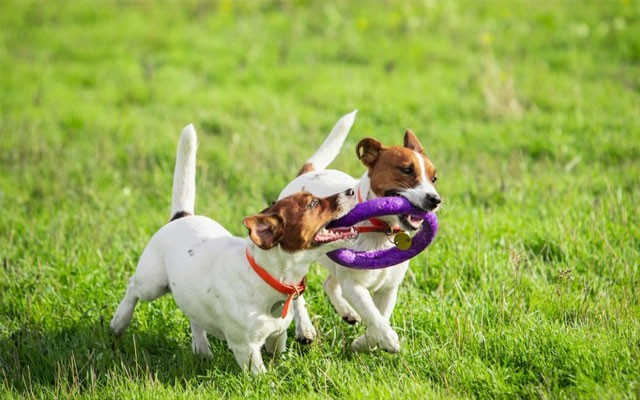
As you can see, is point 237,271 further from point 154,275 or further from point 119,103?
point 119,103

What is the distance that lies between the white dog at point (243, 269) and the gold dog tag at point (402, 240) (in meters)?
0.33

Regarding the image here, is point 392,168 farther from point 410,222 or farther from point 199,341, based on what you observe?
point 199,341

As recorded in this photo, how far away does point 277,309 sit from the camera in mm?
5215

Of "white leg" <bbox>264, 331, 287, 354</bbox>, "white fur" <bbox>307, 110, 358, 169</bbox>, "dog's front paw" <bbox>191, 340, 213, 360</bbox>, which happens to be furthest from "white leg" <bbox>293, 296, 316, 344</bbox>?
"white fur" <bbox>307, 110, 358, 169</bbox>

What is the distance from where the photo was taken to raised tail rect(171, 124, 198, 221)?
605cm

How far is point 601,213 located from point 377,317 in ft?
9.35

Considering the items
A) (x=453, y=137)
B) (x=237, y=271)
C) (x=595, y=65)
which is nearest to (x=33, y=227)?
(x=237, y=271)

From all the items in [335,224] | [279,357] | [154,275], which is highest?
[335,224]

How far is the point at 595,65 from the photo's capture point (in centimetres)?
1213

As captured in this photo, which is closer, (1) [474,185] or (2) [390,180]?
(2) [390,180]

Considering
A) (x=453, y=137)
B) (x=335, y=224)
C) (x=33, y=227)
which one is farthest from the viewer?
(x=453, y=137)

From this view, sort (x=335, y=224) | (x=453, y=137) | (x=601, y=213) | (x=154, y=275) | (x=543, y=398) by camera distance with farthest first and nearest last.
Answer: (x=453, y=137)
(x=601, y=213)
(x=154, y=275)
(x=335, y=224)
(x=543, y=398)

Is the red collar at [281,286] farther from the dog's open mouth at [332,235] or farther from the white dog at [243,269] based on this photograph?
the dog's open mouth at [332,235]

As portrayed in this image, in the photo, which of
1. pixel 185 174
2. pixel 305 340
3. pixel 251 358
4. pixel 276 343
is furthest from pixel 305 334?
pixel 185 174
